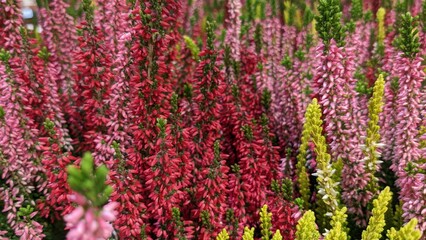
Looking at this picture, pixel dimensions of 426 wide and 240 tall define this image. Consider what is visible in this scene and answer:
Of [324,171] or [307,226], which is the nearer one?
[307,226]

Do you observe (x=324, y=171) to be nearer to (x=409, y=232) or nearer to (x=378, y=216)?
(x=378, y=216)

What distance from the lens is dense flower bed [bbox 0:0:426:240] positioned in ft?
9.22

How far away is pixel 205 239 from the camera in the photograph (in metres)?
2.94

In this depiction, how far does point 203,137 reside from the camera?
3.33 meters

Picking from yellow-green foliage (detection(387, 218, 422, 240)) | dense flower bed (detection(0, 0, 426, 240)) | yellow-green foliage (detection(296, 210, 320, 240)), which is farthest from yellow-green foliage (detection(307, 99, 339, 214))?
yellow-green foliage (detection(387, 218, 422, 240))

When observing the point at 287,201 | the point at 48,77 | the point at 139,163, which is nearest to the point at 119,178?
the point at 139,163

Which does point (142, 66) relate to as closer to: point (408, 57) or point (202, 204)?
point (202, 204)

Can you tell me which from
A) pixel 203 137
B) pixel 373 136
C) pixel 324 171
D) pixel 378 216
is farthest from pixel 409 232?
pixel 203 137

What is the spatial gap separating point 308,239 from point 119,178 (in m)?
1.26

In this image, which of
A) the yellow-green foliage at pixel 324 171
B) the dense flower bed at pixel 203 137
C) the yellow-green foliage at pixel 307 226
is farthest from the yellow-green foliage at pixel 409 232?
the yellow-green foliage at pixel 324 171

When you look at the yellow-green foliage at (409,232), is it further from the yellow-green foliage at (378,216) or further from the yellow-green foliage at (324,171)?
the yellow-green foliage at (324,171)

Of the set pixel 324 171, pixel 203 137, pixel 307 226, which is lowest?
pixel 307 226

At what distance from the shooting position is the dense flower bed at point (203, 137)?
2.81m

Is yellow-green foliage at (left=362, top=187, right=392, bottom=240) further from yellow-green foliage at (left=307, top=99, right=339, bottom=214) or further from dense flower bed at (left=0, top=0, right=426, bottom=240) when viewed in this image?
yellow-green foliage at (left=307, top=99, right=339, bottom=214)
